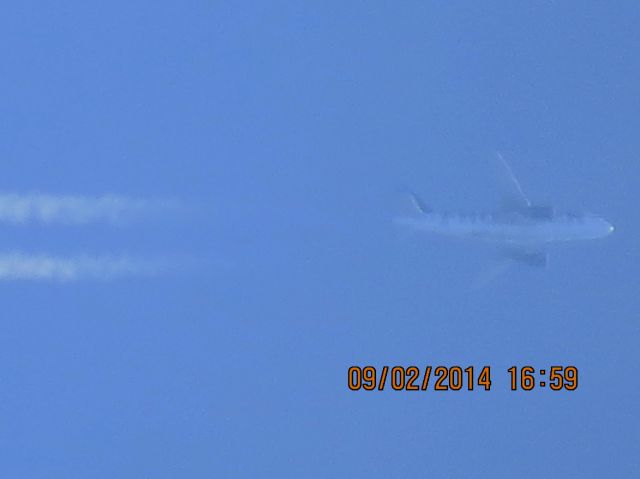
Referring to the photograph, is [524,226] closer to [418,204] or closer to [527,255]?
[527,255]

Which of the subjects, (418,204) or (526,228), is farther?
(418,204)

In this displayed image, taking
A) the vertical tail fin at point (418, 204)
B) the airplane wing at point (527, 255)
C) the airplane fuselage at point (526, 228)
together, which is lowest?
the airplane wing at point (527, 255)

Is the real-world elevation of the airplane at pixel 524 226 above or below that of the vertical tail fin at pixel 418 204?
below

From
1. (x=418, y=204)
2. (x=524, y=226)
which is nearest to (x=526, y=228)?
(x=524, y=226)

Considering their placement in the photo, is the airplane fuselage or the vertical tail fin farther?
the vertical tail fin

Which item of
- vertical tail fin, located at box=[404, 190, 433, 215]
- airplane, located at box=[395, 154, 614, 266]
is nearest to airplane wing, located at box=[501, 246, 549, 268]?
airplane, located at box=[395, 154, 614, 266]

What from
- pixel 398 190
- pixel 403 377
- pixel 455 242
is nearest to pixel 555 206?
pixel 455 242

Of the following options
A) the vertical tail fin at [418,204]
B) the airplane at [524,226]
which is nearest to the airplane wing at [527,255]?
the airplane at [524,226]

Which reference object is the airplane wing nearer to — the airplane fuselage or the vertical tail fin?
the airplane fuselage

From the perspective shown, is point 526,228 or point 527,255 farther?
point 527,255

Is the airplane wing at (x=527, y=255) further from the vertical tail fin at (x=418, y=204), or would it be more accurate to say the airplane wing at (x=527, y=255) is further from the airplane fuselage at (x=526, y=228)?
the vertical tail fin at (x=418, y=204)

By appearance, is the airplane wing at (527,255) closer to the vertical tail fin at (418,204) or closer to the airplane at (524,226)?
the airplane at (524,226)

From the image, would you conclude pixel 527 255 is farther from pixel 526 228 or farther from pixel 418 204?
pixel 418 204

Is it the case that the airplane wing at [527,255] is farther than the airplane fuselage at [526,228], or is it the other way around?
the airplane wing at [527,255]
